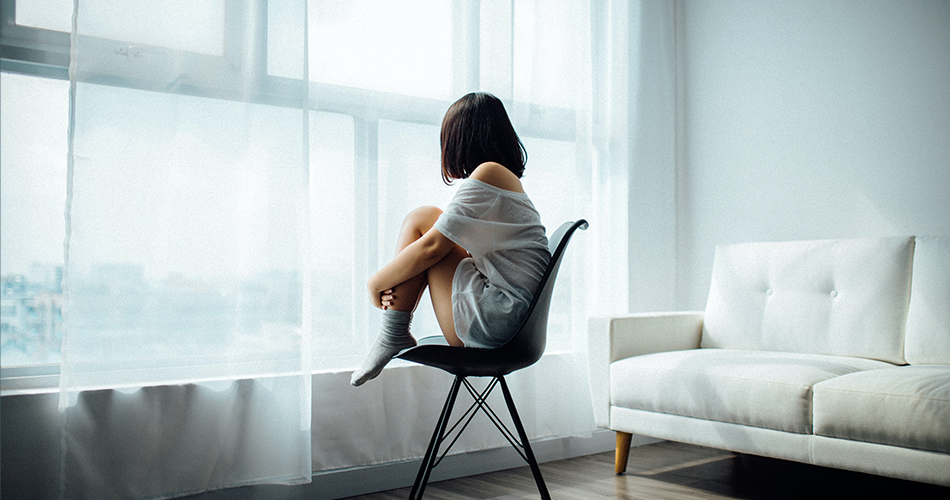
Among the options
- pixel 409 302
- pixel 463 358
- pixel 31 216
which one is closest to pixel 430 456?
pixel 463 358

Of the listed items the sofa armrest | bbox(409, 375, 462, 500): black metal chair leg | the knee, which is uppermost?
the knee

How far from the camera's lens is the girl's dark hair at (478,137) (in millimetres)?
1776

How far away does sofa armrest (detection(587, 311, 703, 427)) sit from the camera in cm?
232

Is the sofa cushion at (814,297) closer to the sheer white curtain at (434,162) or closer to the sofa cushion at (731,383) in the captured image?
the sofa cushion at (731,383)

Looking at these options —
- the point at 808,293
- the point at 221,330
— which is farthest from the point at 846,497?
the point at 221,330

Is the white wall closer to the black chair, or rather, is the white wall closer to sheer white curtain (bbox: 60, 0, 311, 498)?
the black chair

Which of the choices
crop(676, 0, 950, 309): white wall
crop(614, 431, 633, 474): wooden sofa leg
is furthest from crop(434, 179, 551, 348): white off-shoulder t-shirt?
crop(676, 0, 950, 309): white wall

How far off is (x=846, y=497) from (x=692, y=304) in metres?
1.20

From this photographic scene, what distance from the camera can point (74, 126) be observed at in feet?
5.78

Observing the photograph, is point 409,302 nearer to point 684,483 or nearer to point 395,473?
point 395,473

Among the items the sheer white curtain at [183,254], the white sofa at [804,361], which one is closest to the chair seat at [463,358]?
the sheer white curtain at [183,254]

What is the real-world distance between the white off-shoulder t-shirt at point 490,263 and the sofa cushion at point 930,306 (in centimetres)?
126

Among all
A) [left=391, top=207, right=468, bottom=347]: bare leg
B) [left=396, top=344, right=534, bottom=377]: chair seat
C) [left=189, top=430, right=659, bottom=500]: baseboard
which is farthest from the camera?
[left=189, top=430, right=659, bottom=500]: baseboard

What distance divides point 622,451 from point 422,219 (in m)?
1.20
